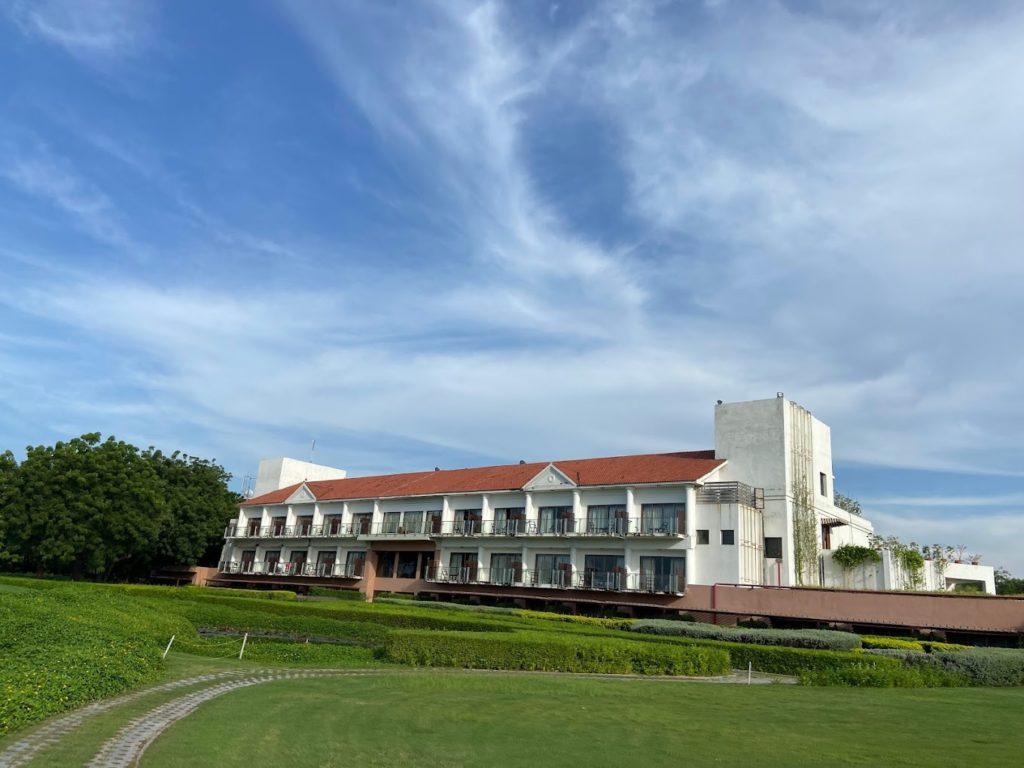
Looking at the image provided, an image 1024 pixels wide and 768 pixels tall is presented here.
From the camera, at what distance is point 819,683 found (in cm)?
1814

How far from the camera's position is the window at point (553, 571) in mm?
42438

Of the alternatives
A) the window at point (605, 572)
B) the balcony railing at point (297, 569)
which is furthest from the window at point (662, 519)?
the balcony railing at point (297, 569)

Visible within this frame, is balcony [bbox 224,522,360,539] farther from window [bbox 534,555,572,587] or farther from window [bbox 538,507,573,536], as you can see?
window [bbox 534,555,572,587]

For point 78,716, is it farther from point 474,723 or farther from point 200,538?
point 200,538

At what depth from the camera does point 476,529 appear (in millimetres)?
48188

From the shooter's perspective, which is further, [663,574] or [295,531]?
[295,531]

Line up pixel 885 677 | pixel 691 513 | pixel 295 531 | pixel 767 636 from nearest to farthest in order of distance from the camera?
pixel 885 677 < pixel 767 636 < pixel 691 513 < pixel 295 531

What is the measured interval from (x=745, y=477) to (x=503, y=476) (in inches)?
639

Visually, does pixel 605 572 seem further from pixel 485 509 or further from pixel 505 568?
pixel 485 509

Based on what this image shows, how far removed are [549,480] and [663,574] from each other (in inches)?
374

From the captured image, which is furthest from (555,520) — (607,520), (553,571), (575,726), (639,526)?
(575,726)

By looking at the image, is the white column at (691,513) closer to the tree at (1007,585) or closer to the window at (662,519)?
the window at (662,519)

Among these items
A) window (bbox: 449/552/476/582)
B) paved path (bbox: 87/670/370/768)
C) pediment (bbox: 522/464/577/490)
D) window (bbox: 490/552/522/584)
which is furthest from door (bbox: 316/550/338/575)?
paved path (bbox: 87/670/370/768)

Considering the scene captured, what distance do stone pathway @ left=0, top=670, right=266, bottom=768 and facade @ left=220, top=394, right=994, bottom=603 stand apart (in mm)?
30116
